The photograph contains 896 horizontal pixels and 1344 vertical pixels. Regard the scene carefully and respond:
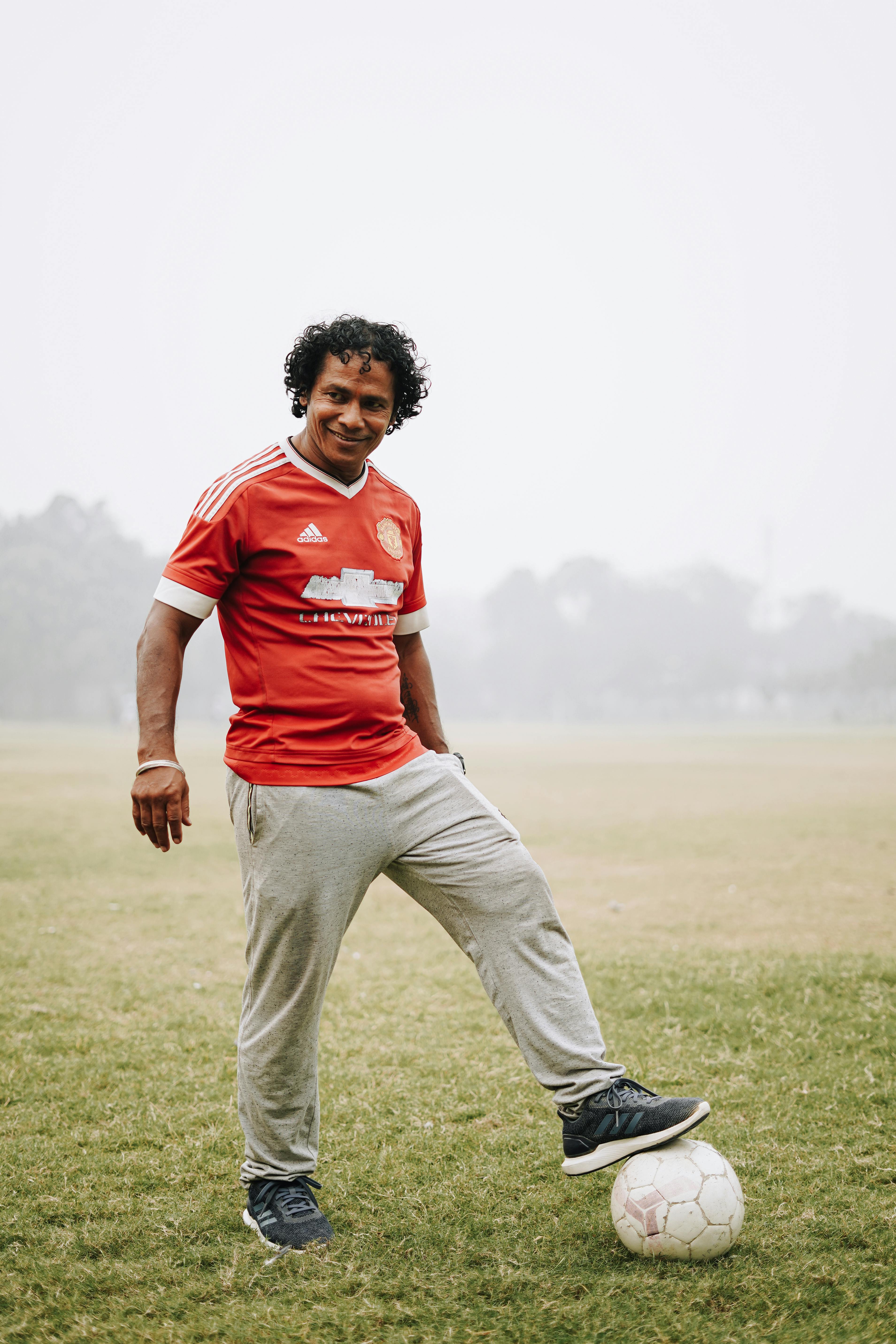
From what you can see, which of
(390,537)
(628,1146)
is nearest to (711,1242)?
→ (628,1146)

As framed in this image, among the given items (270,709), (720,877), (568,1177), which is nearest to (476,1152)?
(568,1177)

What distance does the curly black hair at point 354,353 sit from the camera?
3277 millimetres

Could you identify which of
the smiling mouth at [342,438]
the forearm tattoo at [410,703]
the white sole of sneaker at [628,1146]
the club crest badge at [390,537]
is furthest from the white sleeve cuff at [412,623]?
the white sole of sneaker at [628,1146]

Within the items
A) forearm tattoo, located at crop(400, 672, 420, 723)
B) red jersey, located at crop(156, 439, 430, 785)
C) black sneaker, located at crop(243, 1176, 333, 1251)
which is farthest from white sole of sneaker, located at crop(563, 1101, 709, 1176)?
forearm tattoo, located at crop(400, 672, 420, 723)

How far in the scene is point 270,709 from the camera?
124 inches

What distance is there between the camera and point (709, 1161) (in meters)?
3.11

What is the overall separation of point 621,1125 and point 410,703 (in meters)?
1.51

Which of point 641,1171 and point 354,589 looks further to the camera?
point 354,589

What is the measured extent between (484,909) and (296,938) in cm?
53

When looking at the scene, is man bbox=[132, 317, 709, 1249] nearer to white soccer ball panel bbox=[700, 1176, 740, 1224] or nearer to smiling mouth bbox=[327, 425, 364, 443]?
smiling mouth bbox=[327, 425, 364, 443]

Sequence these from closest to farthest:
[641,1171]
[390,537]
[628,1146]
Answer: [628,1146]
[641,1171]
[390,537]

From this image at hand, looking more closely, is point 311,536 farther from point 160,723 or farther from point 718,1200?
point 718,1200

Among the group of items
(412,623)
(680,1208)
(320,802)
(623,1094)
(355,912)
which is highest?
(412,623)

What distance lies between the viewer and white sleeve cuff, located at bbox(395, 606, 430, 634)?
12.3 ft
